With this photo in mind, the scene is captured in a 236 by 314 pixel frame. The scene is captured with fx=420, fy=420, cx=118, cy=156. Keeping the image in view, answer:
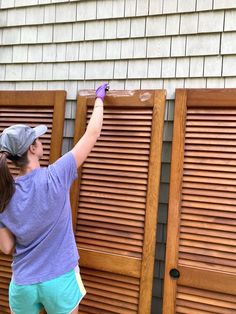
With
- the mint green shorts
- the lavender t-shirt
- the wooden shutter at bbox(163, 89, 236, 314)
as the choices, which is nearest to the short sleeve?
the lavender t-shirt

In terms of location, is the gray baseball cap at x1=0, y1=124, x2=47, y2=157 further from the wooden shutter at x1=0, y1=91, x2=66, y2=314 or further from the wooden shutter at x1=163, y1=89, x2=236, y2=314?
the wooden shutter at x1=163, y1=89, x2=236, y2=314

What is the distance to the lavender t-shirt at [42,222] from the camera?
214 cm

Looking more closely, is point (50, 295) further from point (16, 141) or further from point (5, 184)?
point (16, 141)

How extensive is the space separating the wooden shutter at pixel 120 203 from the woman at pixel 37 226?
42 cm

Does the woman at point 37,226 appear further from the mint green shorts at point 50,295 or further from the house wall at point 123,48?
the house wall at point 123,48

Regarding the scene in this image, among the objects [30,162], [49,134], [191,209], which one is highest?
[49,134]

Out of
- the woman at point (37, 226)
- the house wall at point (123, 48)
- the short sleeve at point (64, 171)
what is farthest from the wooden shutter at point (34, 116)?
the short sleeve at point (64, 171)

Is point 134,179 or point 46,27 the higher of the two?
point 46,27

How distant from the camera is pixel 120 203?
272 cm

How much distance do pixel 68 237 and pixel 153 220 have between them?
0.56 m

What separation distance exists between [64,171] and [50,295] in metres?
0.66

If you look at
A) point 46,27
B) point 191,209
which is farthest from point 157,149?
point 46,27

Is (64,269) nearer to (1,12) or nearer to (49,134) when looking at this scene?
(49,134)

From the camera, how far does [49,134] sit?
302 centimetres
